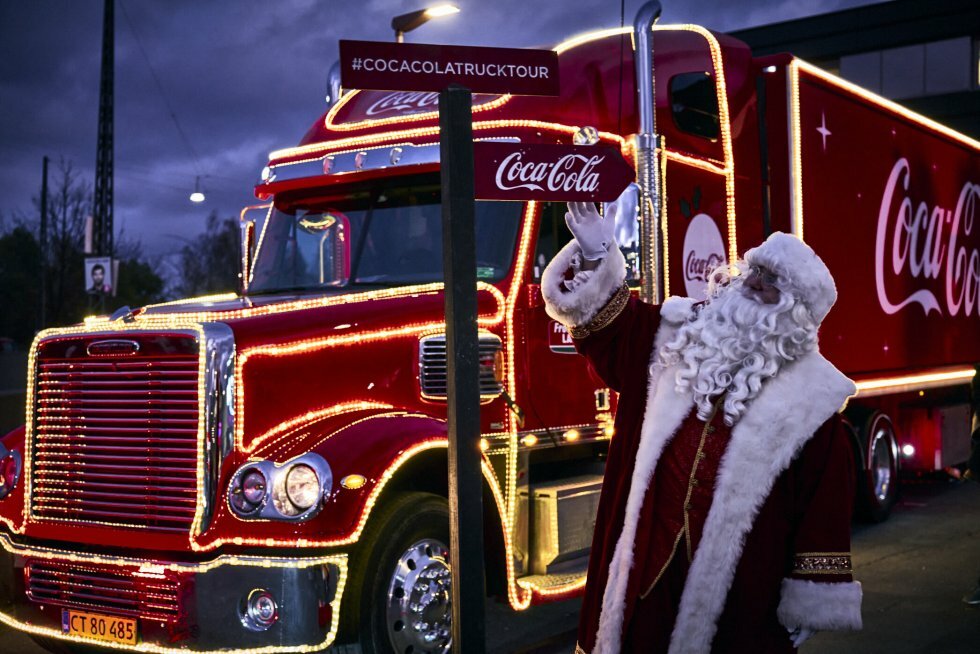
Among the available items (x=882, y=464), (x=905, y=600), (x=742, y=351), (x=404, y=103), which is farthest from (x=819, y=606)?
(x=882, y=464)

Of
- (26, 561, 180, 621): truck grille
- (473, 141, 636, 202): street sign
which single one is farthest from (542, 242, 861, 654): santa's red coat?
(26, 561, 180, 621): truck grille

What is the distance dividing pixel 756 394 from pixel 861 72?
4022 centimetres

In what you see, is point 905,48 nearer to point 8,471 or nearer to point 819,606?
point 8,471

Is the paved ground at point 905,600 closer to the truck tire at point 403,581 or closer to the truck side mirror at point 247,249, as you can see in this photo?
the truck tire at point 403,581

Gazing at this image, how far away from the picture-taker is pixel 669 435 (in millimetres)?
3412

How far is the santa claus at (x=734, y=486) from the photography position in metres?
3.25

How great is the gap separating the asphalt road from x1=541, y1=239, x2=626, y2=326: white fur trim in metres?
3.07

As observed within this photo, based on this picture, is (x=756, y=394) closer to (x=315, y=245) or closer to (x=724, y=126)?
(x=315, y=245)

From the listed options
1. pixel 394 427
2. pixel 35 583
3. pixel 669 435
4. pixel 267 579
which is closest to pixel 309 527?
pixel 267 579

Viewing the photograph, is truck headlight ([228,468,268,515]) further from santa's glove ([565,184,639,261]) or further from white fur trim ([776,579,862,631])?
white fur trim ([776,579,862,631])

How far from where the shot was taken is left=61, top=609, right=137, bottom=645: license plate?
15.6 ft

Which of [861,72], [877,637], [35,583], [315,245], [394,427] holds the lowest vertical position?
[877,637]

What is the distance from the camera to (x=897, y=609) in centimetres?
691

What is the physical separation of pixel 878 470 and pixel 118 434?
7274mm
